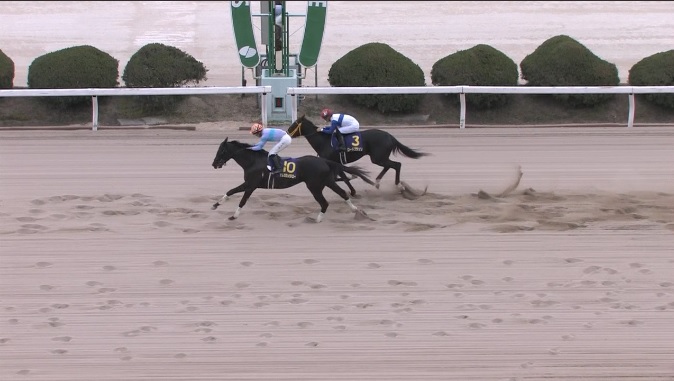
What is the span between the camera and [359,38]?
21.6 metres

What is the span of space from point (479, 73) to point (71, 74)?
614cm

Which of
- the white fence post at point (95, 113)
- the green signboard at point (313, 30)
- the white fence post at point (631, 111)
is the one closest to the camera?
the white fence post at point (95, 113)

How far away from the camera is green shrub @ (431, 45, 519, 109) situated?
15.8 meters

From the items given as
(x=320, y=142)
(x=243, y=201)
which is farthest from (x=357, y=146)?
(x=243, y=201)

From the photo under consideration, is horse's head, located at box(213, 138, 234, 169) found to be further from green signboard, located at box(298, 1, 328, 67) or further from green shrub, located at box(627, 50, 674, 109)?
green shrub, located at box(627, 50, 674, 109)

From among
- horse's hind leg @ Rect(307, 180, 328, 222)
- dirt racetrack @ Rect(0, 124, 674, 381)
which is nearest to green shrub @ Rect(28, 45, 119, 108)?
dirt racetrack @ Rect(0, 124, 674, 381)

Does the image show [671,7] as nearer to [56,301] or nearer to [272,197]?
[272,197]

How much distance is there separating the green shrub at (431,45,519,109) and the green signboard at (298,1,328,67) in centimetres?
189

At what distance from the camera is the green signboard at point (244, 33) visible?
15.8 m

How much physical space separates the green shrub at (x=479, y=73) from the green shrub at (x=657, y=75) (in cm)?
190

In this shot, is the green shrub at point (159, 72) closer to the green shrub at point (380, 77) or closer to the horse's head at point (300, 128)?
the green shrub at point (380, 77)

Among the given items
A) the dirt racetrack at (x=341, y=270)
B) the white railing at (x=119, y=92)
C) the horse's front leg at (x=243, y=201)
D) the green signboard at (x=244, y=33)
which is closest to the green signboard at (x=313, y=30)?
the green signboard at (x=244, y=33)

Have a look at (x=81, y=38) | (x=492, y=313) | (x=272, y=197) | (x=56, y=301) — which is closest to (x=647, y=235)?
(x=492, y=313)

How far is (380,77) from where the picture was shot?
51.8 ft
